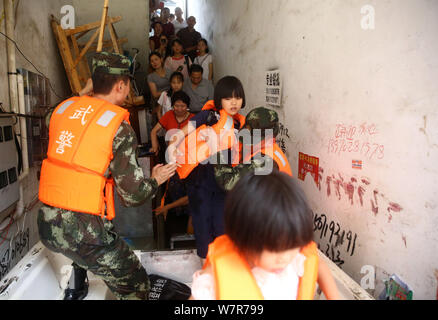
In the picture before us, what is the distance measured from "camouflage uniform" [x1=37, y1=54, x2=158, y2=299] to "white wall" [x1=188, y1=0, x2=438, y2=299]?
1228 mm

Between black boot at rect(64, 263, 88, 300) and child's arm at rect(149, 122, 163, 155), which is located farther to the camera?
child's arm at rect(149, 122, 163, 155)

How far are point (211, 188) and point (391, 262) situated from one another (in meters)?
1.30

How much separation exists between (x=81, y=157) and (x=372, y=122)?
1.57 m

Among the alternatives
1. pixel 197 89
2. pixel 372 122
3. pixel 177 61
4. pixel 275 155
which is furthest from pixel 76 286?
pixel 177 61

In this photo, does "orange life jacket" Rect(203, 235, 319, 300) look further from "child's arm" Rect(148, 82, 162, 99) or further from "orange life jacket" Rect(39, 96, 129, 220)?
"child's arm" Rect(148, 82, 162, 99)

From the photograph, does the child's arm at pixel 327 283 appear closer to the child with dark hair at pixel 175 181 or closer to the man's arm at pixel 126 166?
the man's arm at pixel 126 166

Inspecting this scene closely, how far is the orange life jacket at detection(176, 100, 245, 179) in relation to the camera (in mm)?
2227

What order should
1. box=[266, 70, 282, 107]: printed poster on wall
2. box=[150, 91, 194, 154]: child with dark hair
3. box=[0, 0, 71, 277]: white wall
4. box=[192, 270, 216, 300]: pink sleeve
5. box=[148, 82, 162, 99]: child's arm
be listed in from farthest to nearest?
box=[148, 82, 162, 99]: child's arm < box=[150, 91, 194, 154]: child with dark hair < box=[266, 70, 282, 107]: printed poster on wall < box=[0, 0, 71, 277]: white wall < box=[192, 270, 216, 300]: pink sleeve

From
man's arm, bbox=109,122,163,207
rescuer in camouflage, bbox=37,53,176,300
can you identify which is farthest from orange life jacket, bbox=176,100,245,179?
man's arm, bbox=109,122,163,207

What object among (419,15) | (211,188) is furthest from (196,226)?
(419,15)

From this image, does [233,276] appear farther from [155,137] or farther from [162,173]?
[155,137]

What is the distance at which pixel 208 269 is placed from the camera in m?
1.09

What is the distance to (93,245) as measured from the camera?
1681 mm
